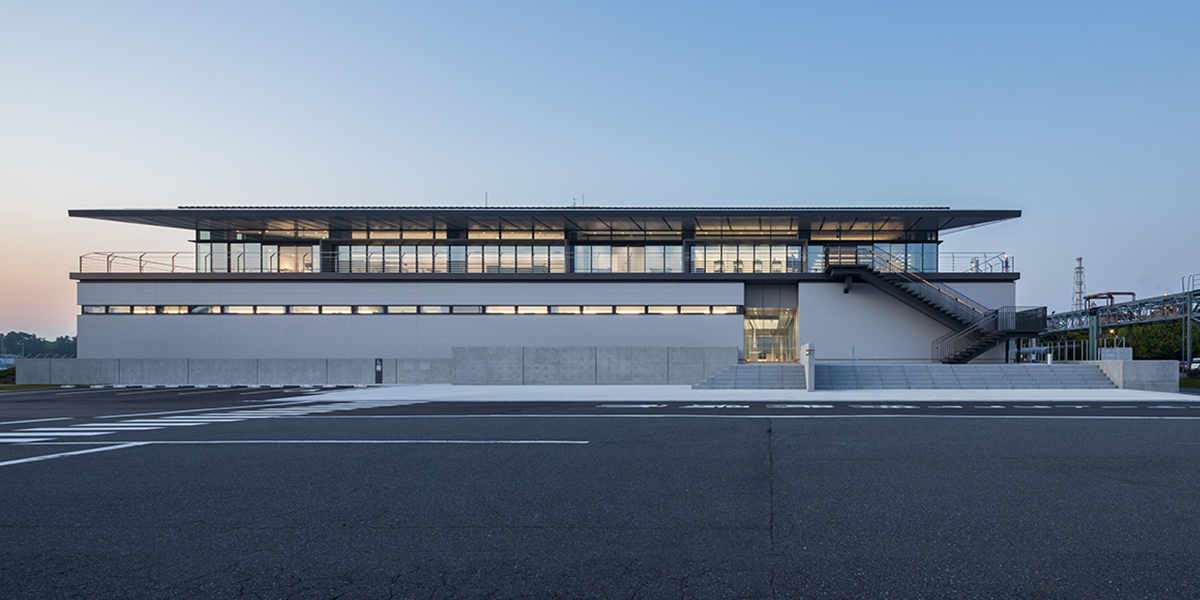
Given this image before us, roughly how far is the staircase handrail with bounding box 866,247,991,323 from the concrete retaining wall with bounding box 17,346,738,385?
465 inches

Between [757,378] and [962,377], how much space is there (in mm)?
8911

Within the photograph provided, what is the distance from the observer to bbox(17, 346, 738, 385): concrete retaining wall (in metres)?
30.0

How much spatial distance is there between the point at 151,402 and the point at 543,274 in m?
19.0

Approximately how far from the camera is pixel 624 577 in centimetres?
414

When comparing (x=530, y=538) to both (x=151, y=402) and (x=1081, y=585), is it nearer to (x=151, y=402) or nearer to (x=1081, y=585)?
(x=1081, y=585)

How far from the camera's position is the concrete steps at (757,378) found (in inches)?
1011

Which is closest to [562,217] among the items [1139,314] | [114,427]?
[114,427]

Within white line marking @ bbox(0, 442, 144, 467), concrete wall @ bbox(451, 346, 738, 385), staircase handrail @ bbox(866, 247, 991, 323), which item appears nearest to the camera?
white line marking @ bbox(0, 442, 144, 467)

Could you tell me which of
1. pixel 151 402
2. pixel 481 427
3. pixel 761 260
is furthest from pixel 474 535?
pixel 761 260

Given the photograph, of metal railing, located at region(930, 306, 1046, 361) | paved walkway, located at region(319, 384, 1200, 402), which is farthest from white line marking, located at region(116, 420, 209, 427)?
metal railing, located at region(930, 306, 1046, 361)

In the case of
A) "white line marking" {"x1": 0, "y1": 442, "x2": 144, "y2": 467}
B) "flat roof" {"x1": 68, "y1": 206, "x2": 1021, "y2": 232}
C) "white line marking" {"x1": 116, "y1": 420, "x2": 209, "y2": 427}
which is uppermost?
"flat roof" {"x1": 68, "y1": 206, "x2": 1021, "y2": 232}

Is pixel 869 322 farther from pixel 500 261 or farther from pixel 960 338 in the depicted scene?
pixel 500 261

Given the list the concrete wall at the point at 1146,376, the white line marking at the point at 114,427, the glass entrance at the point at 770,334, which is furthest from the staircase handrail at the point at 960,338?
the white line marking at the point at 114,427

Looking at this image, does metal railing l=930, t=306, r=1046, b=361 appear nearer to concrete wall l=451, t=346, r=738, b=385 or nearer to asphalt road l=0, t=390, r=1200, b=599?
concrete wall l=451, t=346, r=738, b=385
